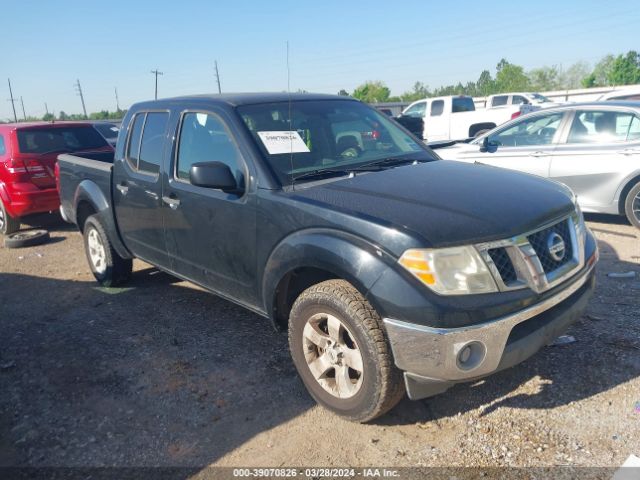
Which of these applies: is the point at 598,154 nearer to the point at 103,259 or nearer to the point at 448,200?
the point at 448,200

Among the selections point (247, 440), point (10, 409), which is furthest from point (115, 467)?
point (10, 409)

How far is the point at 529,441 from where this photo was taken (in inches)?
107

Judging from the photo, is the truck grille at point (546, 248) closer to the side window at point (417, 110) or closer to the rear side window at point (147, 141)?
the rear side window at point (147, 141)

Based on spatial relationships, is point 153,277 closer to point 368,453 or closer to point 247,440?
point 247,440

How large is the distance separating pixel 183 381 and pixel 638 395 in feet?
9.42

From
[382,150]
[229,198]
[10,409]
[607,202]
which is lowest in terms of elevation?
[10,409]

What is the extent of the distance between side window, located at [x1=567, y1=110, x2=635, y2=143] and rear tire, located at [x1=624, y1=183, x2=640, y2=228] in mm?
690

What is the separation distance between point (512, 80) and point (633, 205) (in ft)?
275

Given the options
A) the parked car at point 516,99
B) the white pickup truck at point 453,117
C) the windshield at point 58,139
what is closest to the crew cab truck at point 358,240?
the windshield at point 58,139

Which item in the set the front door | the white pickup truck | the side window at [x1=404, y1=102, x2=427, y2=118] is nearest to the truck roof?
the front door

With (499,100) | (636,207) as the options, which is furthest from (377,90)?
(636,207)

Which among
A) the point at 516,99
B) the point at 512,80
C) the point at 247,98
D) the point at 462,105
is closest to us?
the point at 247,98

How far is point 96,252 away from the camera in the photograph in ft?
18.2

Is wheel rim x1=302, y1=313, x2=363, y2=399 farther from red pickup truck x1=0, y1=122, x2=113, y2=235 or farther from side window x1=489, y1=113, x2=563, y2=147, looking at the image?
red pickup truck x1=0, y1=122, x2=113, y2=235
